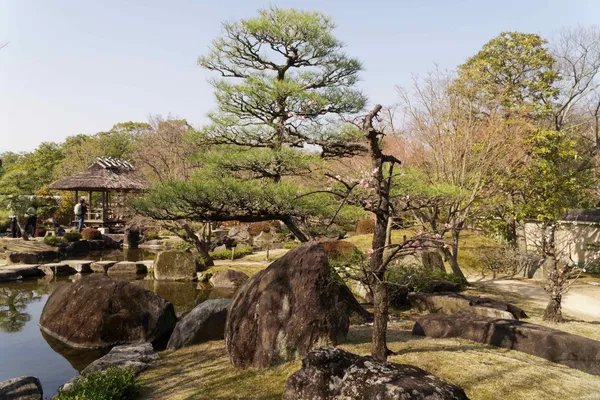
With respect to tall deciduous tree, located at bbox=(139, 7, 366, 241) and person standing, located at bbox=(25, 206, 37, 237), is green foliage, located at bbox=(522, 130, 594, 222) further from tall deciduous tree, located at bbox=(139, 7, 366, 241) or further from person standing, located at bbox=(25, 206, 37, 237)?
person standing, located at bbox=(25, 206, 37, 237)

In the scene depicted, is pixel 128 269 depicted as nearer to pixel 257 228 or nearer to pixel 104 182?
pixel 257 228

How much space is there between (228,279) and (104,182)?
59.3ft

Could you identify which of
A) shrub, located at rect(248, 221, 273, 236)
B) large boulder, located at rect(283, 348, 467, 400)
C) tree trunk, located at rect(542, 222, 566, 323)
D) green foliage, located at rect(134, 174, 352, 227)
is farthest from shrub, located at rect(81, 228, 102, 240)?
large boulder, located at rect(283, 348, 467, 400)

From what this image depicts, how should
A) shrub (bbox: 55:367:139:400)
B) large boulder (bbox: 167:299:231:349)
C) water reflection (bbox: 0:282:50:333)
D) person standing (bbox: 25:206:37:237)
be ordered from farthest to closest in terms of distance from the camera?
person standing (bbox: 25:206:37:237) < water reflection (bbox: 0:282:50:333) < large boulder (bbox: 167:299:231:349) < shrub (bbox: 55:367:139:400)

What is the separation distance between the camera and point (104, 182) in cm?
3088

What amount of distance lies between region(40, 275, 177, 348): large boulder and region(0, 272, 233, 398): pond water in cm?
33

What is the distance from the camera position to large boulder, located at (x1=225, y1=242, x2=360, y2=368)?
6.46m

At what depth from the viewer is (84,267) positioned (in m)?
20.4

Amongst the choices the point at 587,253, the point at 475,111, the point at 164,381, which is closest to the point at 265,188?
the point at 164,381

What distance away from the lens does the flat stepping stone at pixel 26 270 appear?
747 inches

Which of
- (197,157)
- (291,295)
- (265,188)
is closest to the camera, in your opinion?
(291,295)

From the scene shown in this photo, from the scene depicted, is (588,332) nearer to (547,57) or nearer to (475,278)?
(475,278)

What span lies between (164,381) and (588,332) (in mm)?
8575

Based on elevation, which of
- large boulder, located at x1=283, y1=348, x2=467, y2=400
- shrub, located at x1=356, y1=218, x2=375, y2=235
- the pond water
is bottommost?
the pond water
